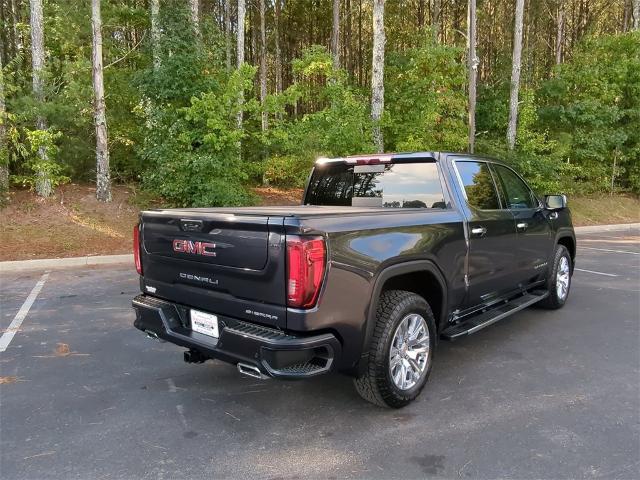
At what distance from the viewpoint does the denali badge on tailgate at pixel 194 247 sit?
3.15 m

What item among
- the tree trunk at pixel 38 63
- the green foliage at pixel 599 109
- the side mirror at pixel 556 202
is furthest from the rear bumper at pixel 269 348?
the green foliage at pixel 599 109

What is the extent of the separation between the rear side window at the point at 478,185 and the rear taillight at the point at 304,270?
79.4 inches

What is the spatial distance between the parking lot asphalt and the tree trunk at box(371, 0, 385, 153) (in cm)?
1004

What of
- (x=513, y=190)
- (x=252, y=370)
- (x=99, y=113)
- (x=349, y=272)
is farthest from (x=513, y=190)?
(x=99, y=113)

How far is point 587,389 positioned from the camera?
3.75 meters

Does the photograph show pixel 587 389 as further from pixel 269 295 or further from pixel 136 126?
pixel 136 126

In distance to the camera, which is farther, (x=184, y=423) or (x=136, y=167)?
(x=136, y=167)

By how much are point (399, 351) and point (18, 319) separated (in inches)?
186

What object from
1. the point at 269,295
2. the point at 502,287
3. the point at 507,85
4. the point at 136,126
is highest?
the point at 507,85

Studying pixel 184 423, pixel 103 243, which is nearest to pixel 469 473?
pixel 184 423

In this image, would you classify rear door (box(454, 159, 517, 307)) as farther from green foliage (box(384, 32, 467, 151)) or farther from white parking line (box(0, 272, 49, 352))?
green foliage (box(384, 32, 467, 151))

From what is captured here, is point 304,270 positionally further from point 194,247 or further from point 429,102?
point 429,102

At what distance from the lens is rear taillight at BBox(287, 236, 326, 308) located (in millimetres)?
2730

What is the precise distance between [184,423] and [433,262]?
2127mm
